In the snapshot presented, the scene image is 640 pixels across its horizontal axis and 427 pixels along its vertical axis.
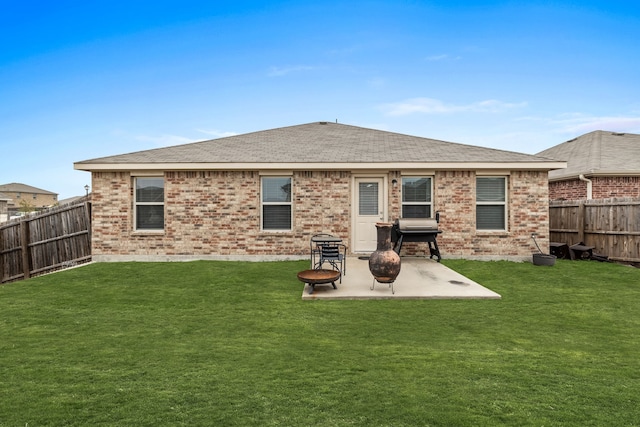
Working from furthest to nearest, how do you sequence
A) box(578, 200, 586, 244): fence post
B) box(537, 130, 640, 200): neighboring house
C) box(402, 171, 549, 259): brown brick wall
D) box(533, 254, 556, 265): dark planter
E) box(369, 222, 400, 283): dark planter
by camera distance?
box(537, 130, 640, 200): neighboring house
box(578, 200, 586, 244): fence post
box(402, 171, 549, 259): brown brick wall
box(533, 254, 556, 265): dark planter
box(369, 222, 400, 283): dark planter

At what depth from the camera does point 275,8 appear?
15.8 metres

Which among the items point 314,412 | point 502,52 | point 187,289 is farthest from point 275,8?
point 314,412

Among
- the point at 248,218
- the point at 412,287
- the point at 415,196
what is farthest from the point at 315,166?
the point at 412,287

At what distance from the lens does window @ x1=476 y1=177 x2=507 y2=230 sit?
10.8 meters

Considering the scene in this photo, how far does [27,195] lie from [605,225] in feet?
268

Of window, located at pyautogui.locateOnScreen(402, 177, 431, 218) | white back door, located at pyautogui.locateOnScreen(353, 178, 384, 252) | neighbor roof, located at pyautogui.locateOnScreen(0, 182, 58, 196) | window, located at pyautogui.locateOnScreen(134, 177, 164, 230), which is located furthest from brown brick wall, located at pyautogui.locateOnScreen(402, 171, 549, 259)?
neighbor roof, located at pyautogui.locateOnScreen(0, 182, 58, 196)

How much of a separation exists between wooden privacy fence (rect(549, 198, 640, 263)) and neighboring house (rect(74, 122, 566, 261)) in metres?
1.95

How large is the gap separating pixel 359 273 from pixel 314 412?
573cm

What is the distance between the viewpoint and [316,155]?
11.1m

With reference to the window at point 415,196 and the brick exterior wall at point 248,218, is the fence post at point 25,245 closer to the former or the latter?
the brick exterior wall at point 248,218

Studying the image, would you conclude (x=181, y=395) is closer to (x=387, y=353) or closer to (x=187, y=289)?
(x=387, y=353)

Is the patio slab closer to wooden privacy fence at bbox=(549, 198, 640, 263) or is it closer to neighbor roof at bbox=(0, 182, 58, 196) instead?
wooden privacy fence at bbox=(549, 198, 640, 263)

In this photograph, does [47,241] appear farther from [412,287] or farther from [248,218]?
[412,287]

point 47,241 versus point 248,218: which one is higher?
point 248,218
